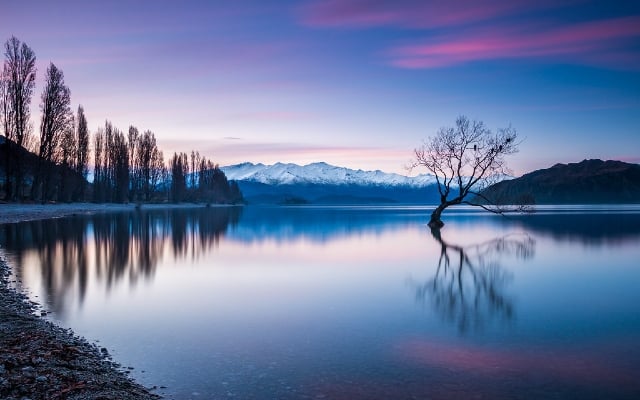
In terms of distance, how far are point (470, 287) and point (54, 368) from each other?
1046 cm

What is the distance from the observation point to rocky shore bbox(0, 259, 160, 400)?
17.7ft

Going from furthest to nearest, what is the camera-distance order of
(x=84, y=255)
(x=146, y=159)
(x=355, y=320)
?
1. (x=146, y=159)
2. (x=84, y=255)
3. (x=355, y=320)

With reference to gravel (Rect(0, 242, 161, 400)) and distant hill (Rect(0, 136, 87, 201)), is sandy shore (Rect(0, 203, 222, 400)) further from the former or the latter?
distant hill (Rect(0, 136, 87, 201))

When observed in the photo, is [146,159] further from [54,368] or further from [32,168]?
[54,368]

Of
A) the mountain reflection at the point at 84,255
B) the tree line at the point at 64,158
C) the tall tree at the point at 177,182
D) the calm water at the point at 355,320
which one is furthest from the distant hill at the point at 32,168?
the tall tree at the point at 177,182

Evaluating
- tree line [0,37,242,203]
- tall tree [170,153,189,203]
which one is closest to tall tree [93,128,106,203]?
tree line [0,37,242,203]

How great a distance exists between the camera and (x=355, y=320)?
9.63 m

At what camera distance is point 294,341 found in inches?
320

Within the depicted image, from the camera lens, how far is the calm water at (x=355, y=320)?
6.28 m

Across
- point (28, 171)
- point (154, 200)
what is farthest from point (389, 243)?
point (154, 200)

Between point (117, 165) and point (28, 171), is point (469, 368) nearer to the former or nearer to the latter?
point (28, 171)

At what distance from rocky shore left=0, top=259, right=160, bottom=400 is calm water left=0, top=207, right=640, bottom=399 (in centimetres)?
41

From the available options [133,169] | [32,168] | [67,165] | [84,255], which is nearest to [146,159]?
[133,169]

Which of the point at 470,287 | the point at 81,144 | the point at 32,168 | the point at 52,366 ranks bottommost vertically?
the point at 470,287
